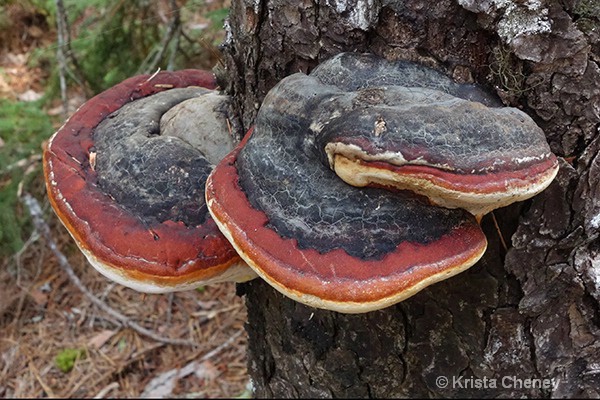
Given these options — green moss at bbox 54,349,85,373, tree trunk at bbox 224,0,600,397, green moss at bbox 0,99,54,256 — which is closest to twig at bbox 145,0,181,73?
green moss at bbox 0,99,54,256

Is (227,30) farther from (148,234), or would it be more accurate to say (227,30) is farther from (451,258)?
(451,258)

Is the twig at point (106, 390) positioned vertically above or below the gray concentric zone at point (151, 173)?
below

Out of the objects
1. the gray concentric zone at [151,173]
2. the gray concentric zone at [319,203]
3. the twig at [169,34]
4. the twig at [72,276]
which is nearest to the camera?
the gray concentric zone at [319,203]

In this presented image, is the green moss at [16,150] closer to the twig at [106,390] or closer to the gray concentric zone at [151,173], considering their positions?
the twig at [106,390]

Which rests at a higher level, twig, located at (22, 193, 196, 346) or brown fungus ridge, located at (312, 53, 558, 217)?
brown fungus ridge, located at (312, 53, 558, 217)

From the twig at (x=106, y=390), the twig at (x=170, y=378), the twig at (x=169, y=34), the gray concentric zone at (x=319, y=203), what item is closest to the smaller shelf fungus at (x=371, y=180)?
the gray concentric zone at (x=319, y=203)

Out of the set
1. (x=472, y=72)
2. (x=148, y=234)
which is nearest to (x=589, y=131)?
(x=472, y=72)

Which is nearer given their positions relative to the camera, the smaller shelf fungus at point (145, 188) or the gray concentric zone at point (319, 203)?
the gray concentric zone at point (319, 203)

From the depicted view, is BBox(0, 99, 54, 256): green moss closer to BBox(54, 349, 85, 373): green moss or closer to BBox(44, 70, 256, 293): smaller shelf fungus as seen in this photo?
BBox(54, 349, 85, 373): green moss
